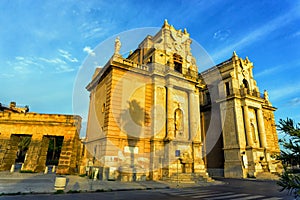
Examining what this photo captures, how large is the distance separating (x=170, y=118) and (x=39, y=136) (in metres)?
16.4

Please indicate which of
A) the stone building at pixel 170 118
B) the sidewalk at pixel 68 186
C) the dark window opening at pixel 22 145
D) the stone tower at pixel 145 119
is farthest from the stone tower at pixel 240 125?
the dark window opening at pixel 22 145

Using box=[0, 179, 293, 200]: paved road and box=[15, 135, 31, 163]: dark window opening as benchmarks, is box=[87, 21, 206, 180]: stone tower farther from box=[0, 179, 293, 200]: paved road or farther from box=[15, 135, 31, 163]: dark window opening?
box=[15, 135, 31, 163]: dark window opening

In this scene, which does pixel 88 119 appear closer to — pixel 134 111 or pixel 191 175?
pixel 134 111

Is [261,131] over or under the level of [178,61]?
under

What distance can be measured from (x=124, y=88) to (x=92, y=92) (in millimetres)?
8167

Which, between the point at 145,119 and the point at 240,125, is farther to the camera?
the point at 240,125

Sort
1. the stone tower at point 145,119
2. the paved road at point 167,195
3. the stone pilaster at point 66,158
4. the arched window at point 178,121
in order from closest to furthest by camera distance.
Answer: the paved road at point 167,195 → the stone tower at point 145,119 → the arched window at point 178,121 → the stone pilaster at point 66,158

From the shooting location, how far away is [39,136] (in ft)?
76.4

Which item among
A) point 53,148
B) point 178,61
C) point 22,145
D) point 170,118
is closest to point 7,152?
point 170,118

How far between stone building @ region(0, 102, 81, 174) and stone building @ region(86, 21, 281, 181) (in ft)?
7.89

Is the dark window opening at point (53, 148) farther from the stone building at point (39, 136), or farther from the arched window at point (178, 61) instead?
the arched window at point (178, 61)

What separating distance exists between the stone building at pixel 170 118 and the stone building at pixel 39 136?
7.89ft

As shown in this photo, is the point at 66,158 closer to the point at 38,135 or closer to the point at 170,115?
the point at 38,135

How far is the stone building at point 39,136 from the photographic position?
2217cm
